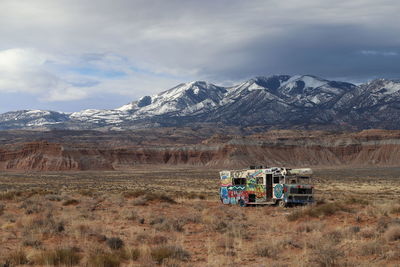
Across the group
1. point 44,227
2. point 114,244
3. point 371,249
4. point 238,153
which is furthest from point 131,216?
point 238,153

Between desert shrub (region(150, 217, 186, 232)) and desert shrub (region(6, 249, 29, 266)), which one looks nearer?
desert shrub (region(6, 249, 29, 266))

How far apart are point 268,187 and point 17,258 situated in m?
18.7

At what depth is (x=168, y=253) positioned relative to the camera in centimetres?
1332

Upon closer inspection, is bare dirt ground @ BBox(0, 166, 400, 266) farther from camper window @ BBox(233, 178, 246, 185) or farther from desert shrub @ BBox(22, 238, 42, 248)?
camper window @ BBox(233, 178, 246, 185)

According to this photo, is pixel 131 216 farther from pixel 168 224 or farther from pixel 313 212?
pixel 313 212

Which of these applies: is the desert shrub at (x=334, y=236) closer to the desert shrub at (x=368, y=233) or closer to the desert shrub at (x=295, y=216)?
the desert shrub at (x=368, y=233)

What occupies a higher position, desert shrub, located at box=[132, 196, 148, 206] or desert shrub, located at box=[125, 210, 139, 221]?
desert shrub, located at box=[125, 210, 139, 221]

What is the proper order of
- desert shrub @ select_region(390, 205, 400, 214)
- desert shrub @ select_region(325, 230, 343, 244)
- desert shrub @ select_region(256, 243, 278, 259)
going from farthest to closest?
desert shrub @ select_region(390, 205, 400, 214) → desert shrub @ select_region(325, 230, 343, 244) → desert shrub @ select_region(256, 243, 278, 259)

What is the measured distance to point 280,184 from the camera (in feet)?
91.4

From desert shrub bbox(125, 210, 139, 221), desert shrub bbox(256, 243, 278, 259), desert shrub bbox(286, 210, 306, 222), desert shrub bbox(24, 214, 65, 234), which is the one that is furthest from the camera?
desert shrub bbox(125, 210, 139, 221)

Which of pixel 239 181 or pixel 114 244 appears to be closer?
pixel 114 244

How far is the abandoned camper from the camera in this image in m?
27.6

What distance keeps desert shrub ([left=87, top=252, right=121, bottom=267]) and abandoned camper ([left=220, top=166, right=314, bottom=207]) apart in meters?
16.5

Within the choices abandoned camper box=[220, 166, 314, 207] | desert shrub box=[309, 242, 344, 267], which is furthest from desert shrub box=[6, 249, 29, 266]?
abandoned camper box=[220, 166, 314, 207]
